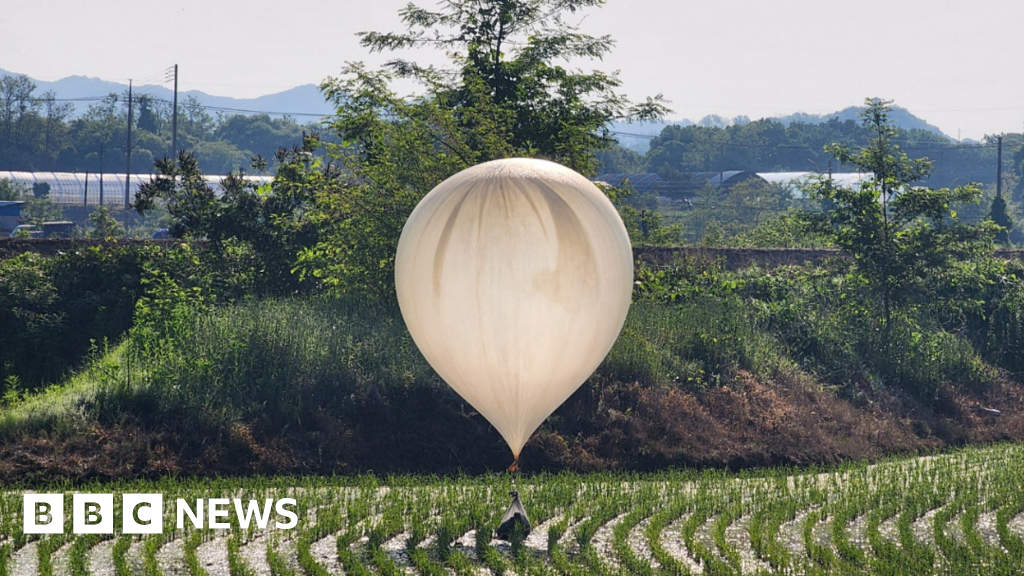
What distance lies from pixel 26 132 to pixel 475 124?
91626 millimetres

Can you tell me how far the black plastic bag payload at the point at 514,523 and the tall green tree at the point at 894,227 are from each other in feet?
47.8

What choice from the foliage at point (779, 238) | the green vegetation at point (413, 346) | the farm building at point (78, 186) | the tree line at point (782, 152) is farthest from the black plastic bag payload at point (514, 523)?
the tree line at point (782, 152)

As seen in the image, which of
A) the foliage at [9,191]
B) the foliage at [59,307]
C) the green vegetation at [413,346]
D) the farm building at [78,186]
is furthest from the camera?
the farm building at [78,186]

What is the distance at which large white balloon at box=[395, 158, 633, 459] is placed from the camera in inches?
465

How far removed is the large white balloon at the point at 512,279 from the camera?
11.8 m

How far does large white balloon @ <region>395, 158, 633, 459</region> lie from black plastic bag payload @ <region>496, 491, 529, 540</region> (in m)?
1.29

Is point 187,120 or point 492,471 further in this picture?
point 187,120

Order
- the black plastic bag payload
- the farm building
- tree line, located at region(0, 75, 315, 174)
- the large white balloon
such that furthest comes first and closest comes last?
tree line, located at region(0, 75, 315, 174) → the farm building → the black plastic bag payload → the large white balloon

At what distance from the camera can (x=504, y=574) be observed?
38.4 ft

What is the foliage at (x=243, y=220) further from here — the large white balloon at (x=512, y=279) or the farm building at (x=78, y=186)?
the farm building at (x=78, y=186)

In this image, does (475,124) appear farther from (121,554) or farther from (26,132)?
(26,132)

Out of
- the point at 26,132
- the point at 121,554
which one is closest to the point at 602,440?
the point at 121,554

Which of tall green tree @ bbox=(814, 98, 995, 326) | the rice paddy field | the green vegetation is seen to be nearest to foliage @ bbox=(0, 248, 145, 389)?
the green vegetation

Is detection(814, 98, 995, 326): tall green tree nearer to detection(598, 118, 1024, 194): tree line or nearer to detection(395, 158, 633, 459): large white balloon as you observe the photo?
detection(395, 158, 633, 459): large white balloon
